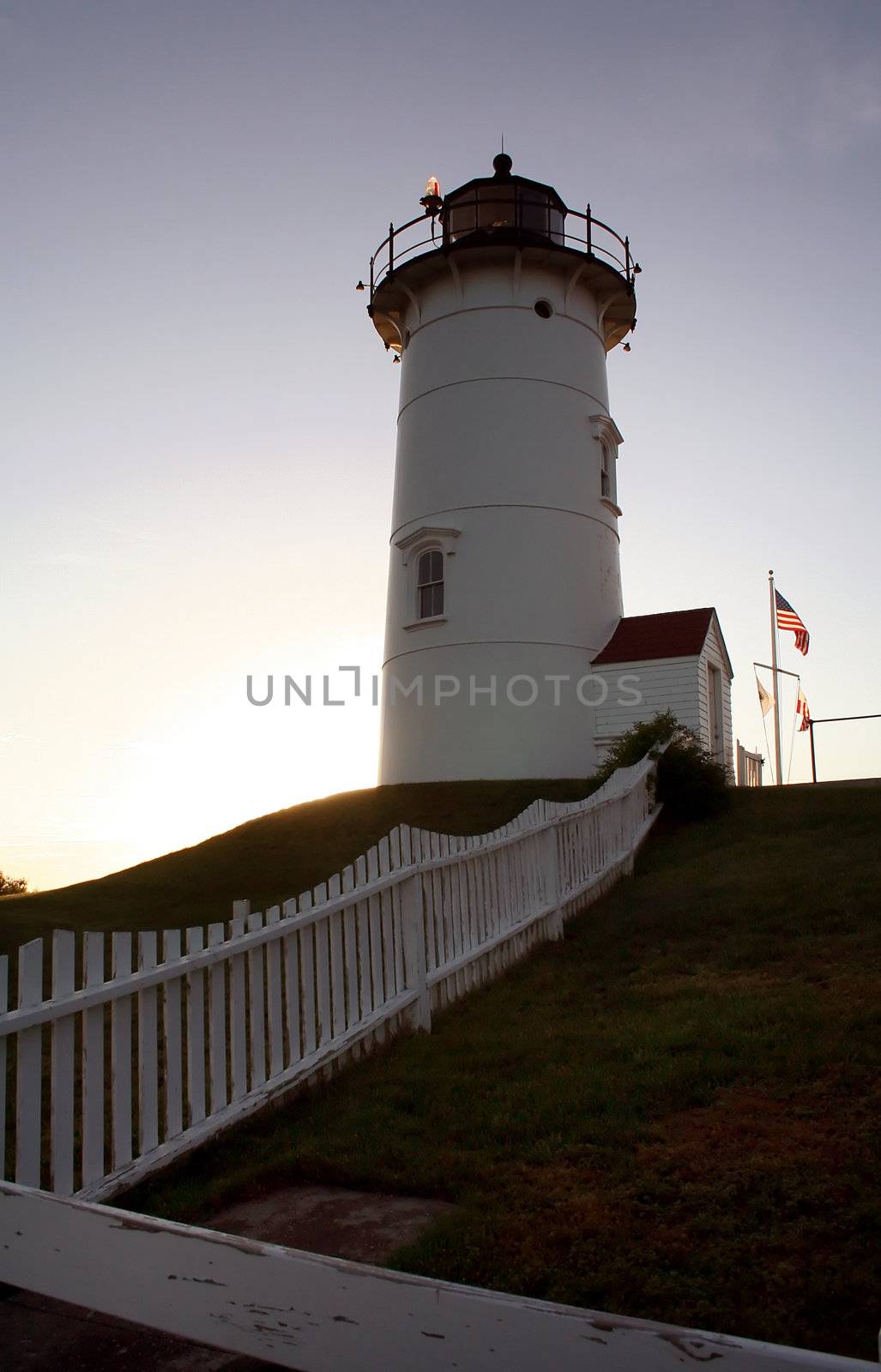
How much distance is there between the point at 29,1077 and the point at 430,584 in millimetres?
19121

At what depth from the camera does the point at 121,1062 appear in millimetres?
4781

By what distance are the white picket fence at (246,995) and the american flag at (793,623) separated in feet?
56.1

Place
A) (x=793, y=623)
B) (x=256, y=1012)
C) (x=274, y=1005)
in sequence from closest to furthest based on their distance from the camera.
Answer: (x=256, y=1012) < (x=274, y=1005) < (x=793, y=623)

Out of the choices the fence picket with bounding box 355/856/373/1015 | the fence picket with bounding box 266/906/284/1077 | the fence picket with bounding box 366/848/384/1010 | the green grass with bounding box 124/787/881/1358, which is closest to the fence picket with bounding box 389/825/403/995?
the fence picket with bounding box 366/848/384/1010

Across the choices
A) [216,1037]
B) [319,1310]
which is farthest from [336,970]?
[319,1310]

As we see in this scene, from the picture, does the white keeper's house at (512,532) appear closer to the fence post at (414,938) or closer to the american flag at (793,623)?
the american flag at (793,623)

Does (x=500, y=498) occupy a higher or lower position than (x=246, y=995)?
higher

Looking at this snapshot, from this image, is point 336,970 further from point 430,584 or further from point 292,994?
point 430,584

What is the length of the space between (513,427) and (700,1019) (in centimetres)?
1779

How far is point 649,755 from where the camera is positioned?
56.7 feet

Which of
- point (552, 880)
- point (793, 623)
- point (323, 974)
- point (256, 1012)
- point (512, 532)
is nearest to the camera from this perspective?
point (256, 1012)

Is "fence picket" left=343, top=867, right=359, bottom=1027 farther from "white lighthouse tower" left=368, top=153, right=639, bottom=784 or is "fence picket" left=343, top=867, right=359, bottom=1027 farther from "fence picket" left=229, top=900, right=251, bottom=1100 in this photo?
"white lighthouse tower" left=368, top=153, right=639, bottom=784

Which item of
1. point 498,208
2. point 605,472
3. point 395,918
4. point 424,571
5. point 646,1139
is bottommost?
point 646,1139

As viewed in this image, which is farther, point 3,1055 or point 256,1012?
point 256,1012
